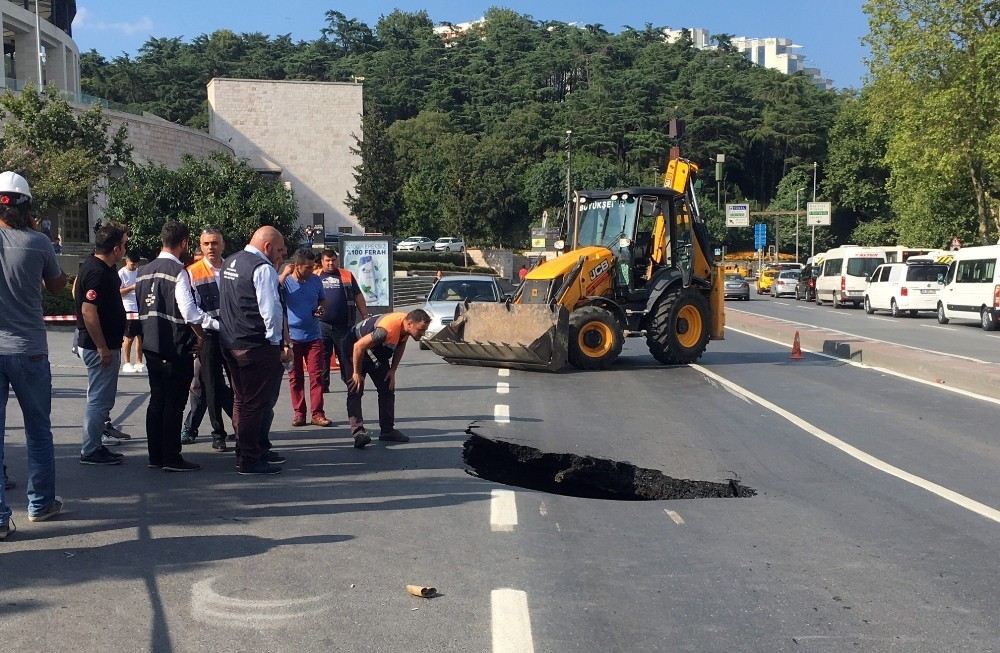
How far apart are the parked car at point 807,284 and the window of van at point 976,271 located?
1748 centimetres

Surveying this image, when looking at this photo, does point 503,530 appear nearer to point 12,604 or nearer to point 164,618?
point 164,618

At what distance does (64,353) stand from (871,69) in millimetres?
→ 46138

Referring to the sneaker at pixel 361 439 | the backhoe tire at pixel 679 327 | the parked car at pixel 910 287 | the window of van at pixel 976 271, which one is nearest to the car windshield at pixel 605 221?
the backhoe tire at pixel 679 327

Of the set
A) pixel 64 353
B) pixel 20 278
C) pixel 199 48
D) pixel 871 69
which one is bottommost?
pixel 64 353

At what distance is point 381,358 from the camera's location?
928 centimetres

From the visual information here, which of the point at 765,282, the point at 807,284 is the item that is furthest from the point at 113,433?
the point at 765,282

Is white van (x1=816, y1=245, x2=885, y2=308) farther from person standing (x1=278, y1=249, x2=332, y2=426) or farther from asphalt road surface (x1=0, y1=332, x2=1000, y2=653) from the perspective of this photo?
person standing (x1=278, y1=249, x2=332, y2=426)

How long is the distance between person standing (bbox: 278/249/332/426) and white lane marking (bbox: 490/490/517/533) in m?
3.60

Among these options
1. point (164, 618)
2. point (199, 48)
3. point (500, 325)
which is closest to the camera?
point (164, 618)

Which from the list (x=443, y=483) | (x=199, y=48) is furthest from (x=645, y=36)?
(x=443, y=483)

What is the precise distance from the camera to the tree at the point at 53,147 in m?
34.8

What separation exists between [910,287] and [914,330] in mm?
7572

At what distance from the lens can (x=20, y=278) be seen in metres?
5.99

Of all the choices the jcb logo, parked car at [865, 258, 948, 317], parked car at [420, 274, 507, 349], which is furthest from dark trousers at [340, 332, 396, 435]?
parked car at [865, 258, 948, 317]
